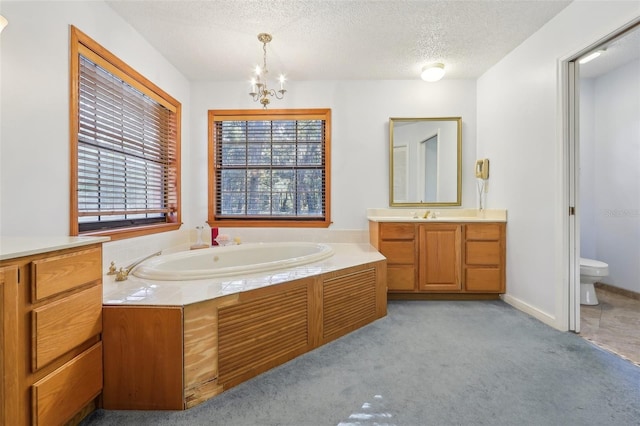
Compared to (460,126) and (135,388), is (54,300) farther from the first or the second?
(460,126)

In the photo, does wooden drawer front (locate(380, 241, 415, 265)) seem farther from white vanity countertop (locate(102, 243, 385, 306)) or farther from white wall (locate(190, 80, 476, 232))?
white vanity countertop (locate(102, 243, 385, 306))

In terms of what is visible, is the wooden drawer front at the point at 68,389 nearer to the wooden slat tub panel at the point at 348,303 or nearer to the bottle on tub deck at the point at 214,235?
the wooden slat tub panel at the point at 348,303

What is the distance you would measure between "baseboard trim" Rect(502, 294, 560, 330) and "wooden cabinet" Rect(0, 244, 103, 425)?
291cm

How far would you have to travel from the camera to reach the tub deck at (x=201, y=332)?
4.27 ft

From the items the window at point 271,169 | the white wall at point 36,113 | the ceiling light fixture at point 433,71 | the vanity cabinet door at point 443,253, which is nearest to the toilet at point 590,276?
the vanity cabinet door at point 443,253

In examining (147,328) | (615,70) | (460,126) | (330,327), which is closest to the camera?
(147,328)

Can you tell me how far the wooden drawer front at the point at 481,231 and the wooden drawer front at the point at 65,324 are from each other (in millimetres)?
2861

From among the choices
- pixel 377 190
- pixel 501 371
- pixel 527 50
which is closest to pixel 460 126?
pixel 527 50

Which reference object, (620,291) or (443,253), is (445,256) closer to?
(443,253)

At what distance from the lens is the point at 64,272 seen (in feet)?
3.62

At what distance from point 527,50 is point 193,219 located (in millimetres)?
3644

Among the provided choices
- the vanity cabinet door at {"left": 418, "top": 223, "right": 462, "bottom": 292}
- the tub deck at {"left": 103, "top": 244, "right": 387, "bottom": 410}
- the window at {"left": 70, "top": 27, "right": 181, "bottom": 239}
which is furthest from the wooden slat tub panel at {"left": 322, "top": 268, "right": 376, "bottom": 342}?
the window at {"left": 70, "top": 27, "right": 181, "bottom": 239}

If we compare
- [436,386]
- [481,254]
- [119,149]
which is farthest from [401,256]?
[119,149]

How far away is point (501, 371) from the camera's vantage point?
5.28 ft
